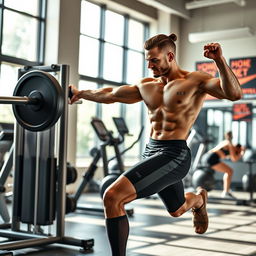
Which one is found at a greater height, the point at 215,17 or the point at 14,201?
the point at 215,17

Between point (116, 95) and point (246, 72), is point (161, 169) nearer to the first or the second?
point (116, 95)

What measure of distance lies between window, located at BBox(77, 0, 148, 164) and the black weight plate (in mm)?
6042

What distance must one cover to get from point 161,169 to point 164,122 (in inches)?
12.3

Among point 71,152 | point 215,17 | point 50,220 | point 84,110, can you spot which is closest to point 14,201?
point 50,220

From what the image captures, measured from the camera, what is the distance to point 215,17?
36.9 feet

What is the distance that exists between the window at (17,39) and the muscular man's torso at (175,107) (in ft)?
17.1

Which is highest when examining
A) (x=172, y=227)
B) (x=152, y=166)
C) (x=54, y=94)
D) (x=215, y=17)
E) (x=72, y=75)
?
(x=215, y=17)

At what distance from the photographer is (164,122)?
2857mm

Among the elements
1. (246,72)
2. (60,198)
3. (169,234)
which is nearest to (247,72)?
(246,72)

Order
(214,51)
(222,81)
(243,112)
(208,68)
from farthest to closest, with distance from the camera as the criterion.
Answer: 1. (208,68)
2. (243,112)
3. (222,81)
4. (214,51)

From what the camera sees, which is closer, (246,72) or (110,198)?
(110,198)

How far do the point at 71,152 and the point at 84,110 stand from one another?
1447 millimetres

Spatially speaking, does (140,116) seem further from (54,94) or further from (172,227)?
(54,94)

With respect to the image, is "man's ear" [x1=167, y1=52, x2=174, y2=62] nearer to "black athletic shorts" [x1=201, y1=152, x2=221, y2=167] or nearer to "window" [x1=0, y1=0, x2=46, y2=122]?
"window" [x1=0, y1=0, x2=46, y2=122]
